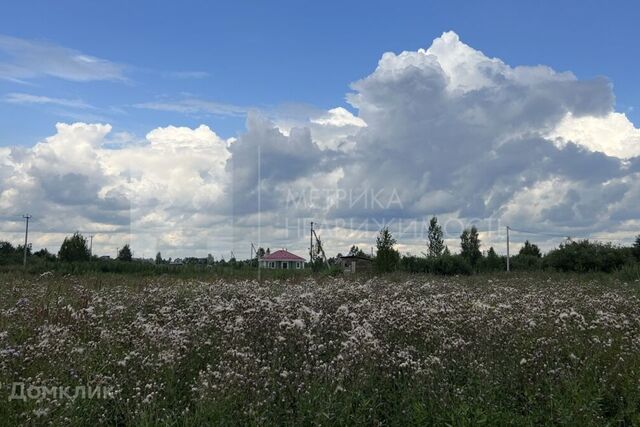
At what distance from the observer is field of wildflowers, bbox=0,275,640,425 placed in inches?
210

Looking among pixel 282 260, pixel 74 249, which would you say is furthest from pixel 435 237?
pixel 74 249

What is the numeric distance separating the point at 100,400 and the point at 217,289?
7265 millimetres

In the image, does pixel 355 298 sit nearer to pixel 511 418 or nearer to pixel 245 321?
pixel 245 321

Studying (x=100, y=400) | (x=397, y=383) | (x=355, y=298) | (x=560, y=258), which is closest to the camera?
(x=100, y=400)

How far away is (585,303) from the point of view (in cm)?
1066

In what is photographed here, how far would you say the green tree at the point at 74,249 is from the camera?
198 feet

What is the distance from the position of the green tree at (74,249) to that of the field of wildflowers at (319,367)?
186 feet

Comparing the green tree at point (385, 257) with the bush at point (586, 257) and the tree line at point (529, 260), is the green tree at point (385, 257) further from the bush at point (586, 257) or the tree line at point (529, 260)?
the bush at point (586, 257)

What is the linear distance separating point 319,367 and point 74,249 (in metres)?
62.4

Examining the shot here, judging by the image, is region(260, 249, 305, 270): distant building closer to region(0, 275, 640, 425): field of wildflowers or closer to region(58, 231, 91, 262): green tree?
region(58, 231, 91, 262): green tree

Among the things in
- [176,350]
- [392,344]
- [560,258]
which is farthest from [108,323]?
[560,258]

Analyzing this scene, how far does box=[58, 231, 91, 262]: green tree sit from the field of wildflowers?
56.6 m

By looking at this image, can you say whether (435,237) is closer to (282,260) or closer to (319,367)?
(282,260)

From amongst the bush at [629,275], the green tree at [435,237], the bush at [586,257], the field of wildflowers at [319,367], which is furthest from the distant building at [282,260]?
the field of wildflowers at [319,367]
